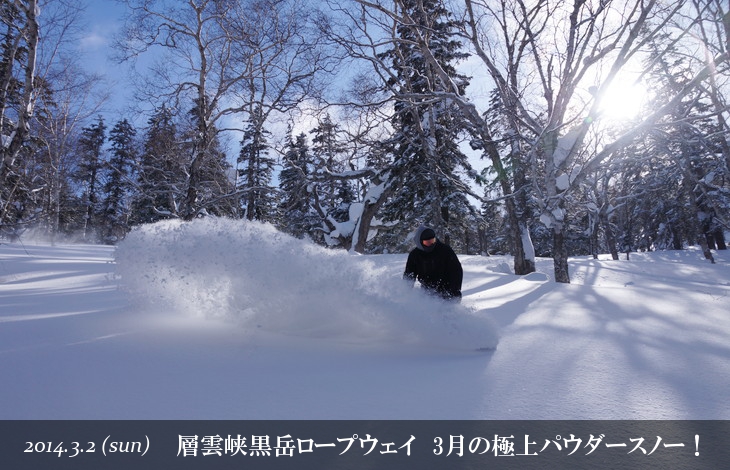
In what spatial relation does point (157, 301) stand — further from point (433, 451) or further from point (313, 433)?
point (433, 451)

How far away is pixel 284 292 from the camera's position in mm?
3711

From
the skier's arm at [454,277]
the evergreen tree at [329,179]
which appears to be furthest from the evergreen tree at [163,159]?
the skier's arm at [454,277]

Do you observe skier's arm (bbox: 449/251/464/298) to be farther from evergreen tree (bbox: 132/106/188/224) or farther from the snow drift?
evergreen tree (bbox: 132/106/188/224)

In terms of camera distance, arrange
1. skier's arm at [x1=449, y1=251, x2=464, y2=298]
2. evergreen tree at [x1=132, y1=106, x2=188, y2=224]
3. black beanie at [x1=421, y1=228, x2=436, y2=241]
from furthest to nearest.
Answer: evergreen tree at [x1=132, y1=106, x2=188, y2=224] < black beanie at [x1=421, y1=228, x2=436, y2=241] < skier's arm at [x1=449, y1=251, x2=464, y2=298]

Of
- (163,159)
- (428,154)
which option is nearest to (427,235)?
(428,154)

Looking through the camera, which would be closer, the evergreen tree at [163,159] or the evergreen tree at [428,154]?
the evergreen tree at [163,159]

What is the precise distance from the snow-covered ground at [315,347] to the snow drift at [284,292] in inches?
0.6

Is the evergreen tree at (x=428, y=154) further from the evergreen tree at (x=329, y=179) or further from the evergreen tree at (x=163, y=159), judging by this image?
the evergreen tree at (x=163, y=159)
